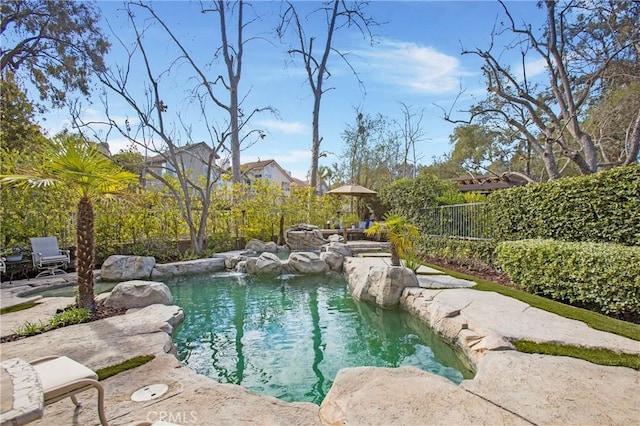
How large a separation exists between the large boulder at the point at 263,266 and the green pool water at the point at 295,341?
168 cm

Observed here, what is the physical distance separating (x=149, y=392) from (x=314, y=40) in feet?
57.1

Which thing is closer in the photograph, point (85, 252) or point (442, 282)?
point (85, 252)

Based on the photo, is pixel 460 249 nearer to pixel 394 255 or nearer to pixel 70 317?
pixel 394 255

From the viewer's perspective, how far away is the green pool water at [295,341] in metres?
3.36

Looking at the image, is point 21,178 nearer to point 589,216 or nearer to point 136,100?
point 136,100

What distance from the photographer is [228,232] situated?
38.6ft

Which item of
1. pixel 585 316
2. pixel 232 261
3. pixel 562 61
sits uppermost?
pixel 562 61

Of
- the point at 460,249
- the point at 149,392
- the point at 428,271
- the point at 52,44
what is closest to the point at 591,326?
the point at 428,271

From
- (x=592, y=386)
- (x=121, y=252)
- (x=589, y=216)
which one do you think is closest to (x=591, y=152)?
(x=589, y=216)

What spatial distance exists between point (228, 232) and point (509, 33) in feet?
40.4

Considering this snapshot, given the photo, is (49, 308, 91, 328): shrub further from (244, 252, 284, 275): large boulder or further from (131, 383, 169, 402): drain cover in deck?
(244, 252, 284, 275): large boulder

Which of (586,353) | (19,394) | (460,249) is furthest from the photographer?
(460,249)
